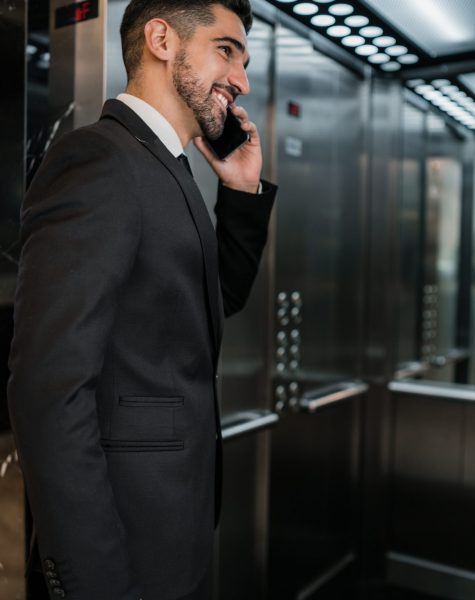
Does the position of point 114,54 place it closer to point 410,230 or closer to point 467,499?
point 410,230

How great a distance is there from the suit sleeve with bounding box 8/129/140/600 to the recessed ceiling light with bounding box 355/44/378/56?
2081mm

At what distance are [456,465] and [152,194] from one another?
8.70ft

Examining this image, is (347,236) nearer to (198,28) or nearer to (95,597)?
(198,28)

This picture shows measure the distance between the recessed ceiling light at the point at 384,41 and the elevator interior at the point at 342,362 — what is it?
0.33m

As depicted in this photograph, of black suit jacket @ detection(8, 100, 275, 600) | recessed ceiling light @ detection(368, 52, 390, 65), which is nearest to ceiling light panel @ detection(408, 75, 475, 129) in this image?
recessed ceiling light @ detection(368, 52, 390, 65)

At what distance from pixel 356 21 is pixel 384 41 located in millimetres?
314

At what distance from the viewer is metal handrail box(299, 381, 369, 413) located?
3.08 m

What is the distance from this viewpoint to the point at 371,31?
2717 millimetres

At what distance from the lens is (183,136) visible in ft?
5.39

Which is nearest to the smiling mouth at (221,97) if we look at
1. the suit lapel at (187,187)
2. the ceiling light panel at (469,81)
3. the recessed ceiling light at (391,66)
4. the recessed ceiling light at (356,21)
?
the suit lapel at (187,187)

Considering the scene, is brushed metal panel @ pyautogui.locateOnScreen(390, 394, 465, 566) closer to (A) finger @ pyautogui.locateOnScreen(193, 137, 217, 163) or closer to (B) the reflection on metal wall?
(B) the reflection on metal wall

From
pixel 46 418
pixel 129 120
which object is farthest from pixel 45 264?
pixel 129 120

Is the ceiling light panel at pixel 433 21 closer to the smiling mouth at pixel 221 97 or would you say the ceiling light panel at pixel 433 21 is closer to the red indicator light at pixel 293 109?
the red indicator light at pixel 293 109

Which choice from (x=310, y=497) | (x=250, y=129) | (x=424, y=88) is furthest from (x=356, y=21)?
(x=310, y=497)
